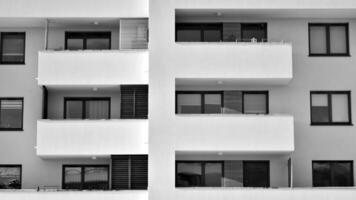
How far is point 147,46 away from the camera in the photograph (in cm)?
4331

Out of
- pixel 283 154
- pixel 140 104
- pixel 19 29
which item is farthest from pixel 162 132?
pixel 19 29

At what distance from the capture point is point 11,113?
1745 inches

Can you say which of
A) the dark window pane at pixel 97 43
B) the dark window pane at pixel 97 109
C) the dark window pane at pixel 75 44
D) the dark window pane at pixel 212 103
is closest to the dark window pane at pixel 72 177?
the dark window pane at pixel 97 109

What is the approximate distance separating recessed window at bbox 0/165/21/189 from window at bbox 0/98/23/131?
6.27ft

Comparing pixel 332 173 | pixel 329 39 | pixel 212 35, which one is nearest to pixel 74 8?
pixel 212 35

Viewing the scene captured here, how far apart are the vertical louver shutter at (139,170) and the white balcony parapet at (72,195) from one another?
1063 mm

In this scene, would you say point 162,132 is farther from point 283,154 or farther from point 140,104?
point 283,154

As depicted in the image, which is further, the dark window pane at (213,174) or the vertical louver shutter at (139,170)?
the dark window pane at (213,174)

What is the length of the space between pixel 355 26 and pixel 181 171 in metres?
10.8

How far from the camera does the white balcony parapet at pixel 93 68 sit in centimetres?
4275

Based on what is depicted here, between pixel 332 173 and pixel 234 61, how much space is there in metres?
7.07

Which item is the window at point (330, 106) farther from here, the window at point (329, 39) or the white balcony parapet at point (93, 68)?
the white balcony parapet at point (93, 68)

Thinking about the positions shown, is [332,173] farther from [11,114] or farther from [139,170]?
[11,114]

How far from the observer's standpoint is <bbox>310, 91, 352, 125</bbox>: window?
4400 cm
